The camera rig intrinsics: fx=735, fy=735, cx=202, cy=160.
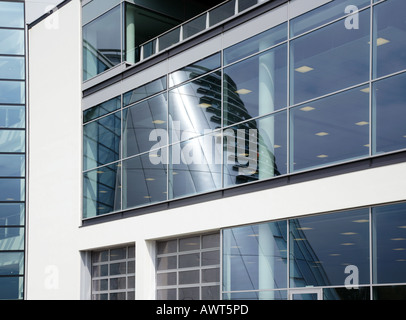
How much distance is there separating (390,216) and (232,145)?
6.23 meters

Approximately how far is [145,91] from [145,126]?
1.29 metres

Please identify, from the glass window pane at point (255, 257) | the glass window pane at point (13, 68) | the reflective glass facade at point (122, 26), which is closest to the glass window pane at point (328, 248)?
the glass window pane at point (255, 257)

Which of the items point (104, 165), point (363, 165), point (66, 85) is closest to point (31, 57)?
point (66, 85)

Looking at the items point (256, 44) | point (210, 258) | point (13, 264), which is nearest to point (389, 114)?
point (256, 44)

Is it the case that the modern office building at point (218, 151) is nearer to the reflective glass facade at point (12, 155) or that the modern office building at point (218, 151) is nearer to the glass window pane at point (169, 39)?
the glass window pane at point (169, 39)

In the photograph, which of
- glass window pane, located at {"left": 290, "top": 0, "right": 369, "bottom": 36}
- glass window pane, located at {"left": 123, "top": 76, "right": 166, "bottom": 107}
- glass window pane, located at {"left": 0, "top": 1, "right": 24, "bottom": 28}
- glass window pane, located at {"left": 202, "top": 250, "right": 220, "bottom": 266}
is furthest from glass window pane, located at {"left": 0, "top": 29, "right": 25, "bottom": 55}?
glass window pane, located at {"left": 290, "top": 0, "right": 369, "bottom": 36}

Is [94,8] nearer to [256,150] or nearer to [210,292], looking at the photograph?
[256,150]

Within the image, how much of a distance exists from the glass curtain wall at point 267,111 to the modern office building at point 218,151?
0.05 meters

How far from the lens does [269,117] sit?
20.4m

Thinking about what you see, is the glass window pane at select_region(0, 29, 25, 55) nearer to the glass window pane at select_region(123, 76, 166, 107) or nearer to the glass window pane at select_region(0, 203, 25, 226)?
the glass window pane at select_region(0, 203, 25, 226)

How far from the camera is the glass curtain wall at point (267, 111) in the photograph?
56.9 feet

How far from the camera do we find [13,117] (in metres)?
36.7

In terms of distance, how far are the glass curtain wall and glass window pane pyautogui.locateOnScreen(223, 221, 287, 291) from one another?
1.49 m
